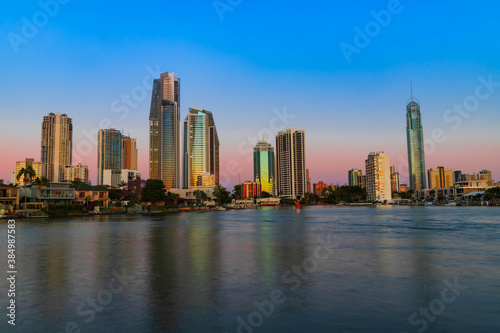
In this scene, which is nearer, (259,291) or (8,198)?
(259,291)

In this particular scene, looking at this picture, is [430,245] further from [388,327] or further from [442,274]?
[388,327]

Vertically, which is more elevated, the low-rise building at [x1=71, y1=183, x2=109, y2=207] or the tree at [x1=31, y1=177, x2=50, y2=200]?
the tree at [x1=31, y1=177, x2=50, y2=200]

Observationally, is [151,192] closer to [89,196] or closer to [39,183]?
[89,196]

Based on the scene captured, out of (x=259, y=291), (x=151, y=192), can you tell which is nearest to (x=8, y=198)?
(x=151, y=192)

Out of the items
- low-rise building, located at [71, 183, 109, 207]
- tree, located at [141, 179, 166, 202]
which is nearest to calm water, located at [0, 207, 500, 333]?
low-rise building, located at [71, 183, 109, 207]

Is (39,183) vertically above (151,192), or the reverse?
(39,183)

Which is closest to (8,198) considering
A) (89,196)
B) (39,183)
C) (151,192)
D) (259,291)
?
(39,183)

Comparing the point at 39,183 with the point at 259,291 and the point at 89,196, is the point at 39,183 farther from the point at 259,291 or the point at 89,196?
the point at 259,291

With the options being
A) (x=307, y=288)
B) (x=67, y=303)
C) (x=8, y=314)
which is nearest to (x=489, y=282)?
(x=307, y=288)

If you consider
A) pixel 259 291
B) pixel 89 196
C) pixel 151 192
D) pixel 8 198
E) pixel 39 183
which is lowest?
pixel 259 291

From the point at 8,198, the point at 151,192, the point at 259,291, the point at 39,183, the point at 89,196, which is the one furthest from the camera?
the point at 151,192

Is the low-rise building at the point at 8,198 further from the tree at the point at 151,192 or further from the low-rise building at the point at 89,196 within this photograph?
the tree at the point at 151,192

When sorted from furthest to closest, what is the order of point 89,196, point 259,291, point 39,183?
point 89,196, point 39,183, point 259,291

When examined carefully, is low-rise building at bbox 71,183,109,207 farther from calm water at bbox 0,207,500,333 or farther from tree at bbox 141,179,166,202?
calm water at bbox 0,207,500,333
